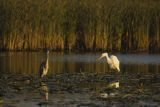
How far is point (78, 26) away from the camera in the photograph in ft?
91.8

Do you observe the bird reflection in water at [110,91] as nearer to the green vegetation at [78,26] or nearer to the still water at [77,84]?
the still water at [77,84]

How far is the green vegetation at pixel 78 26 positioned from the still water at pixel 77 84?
3557mm

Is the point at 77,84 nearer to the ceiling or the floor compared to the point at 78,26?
nearer to the floor

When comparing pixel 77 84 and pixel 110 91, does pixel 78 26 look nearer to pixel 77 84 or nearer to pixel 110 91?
pixel 77 84

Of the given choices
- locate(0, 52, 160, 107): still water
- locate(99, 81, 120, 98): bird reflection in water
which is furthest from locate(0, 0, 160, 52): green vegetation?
locate(99, 81, 120, 98): bird reflection in water

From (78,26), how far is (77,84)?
1286cm

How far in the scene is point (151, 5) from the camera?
96.0ft

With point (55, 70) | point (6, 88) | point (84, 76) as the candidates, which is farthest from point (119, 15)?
point (6, 88)

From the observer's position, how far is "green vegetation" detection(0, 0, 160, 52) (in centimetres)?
2700

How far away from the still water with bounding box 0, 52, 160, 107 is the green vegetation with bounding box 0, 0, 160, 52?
356 centimetres

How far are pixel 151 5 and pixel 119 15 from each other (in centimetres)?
189

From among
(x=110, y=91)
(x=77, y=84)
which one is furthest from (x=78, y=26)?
(x=110, y=91)

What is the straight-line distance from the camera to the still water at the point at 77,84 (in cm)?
1239

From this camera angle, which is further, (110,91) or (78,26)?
(78,26)
